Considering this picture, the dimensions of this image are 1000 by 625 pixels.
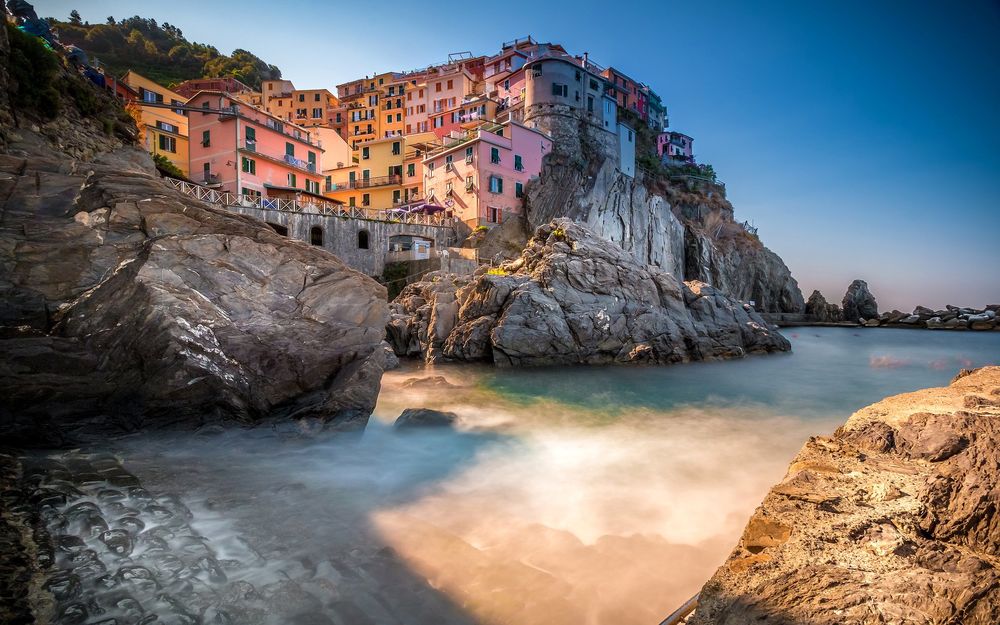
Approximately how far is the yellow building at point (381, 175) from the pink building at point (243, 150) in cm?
901

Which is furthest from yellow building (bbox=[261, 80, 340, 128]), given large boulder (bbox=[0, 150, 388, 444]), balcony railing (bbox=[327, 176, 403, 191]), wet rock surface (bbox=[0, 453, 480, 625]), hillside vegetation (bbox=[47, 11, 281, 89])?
wet rock surface (bbox=[0, 453, 480, 625])

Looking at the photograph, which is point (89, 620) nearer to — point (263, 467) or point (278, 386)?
point (263, 467)

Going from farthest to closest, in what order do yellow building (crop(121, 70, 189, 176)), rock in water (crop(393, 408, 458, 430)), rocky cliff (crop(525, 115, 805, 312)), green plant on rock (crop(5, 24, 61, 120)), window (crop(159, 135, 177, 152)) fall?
1. rocky cliff (crop(525, 115, 805, 312))
2. window (crop(159, 135, 177, 152))
3. yellow building (crop(121, 70, 189, 176))
4. green plant on rock (crop(5, 24, 61, 120))
5. rock in water (crop(393, 408, 458, 430))

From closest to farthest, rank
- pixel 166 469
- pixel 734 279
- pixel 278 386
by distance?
pixel 166 469
pixel 278 386
pixel 734 279

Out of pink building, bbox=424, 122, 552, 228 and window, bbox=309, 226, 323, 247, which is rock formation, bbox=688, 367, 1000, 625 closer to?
window, bbox=309, 226, 323, 247

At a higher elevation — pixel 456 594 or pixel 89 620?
pixel 89 620

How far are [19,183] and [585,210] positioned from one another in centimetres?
A: 4167

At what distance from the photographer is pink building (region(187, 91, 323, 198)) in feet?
116

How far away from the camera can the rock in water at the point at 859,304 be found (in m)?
64.2

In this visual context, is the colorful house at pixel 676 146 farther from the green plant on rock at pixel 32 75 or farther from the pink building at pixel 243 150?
the green plant on rock at pixel 32 75

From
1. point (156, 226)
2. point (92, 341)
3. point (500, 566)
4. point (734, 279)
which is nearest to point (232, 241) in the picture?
point (156, 226)

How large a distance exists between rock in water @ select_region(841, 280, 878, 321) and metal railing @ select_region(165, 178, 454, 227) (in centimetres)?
5953

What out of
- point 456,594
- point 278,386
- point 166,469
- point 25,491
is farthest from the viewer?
point 278,386

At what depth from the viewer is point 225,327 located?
22.4ft
